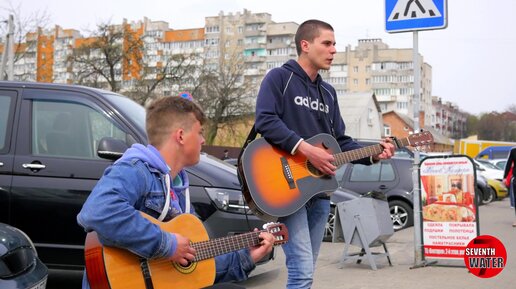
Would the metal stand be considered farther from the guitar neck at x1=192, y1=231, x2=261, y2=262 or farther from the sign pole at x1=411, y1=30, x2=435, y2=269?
the guitar neck at x1=192, y1=231, x2=261, y2=262

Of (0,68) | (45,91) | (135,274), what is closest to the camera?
(135,274)

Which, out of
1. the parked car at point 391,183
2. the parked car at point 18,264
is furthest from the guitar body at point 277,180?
the parked car at point 391,183

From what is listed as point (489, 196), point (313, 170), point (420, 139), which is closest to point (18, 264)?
point (313, 170)

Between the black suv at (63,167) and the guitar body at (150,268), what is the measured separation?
240 centimetres

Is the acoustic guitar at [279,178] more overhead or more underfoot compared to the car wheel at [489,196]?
more overhead

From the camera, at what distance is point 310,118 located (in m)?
4.50

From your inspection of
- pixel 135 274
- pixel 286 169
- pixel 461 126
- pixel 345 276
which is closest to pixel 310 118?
pixel 286 169

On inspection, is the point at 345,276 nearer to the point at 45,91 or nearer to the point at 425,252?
the point at 425,252

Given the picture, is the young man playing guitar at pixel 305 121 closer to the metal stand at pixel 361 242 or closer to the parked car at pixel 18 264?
the parked car at pixel 18 264

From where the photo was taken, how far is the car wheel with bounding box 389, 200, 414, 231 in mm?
13234

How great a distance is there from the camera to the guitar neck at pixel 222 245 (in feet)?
10.8

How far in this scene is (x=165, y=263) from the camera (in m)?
3.17

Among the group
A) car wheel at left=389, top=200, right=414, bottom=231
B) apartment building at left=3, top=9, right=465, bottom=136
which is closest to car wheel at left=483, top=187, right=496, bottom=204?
car wheel at left=389, top=200, right=414, bottom=231

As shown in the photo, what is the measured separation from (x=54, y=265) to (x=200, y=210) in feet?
4.58
